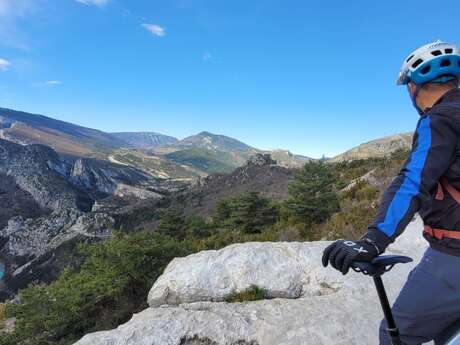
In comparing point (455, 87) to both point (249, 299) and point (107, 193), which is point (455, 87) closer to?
point (249, 299)

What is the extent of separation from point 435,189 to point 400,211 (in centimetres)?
30


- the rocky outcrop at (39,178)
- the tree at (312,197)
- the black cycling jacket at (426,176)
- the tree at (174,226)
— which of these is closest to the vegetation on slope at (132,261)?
the tree at (312,197)

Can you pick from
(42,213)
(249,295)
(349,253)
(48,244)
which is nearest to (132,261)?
(249,295)

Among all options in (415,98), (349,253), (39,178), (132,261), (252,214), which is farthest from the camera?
(39,178)

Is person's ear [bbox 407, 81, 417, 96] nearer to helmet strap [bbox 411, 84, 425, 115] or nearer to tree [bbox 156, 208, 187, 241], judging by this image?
helmet strap [bbox 411, 84, 425, 115]

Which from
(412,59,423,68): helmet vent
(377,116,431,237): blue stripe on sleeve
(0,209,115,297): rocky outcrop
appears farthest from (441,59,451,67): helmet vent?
(0,209,115,297): rocky outcrop

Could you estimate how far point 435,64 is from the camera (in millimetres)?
2326

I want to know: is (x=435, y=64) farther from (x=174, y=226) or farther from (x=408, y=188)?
(x=174, y=226)

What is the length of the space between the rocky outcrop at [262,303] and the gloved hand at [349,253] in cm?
341

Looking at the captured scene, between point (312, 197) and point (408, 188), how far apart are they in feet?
51.1

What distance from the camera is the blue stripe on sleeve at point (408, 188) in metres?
2.06

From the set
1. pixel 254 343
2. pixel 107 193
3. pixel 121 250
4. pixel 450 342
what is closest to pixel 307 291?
pixel 254 343

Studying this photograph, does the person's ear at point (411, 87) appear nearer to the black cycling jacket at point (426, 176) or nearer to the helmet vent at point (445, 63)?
the helmet vent at point (445, 63)

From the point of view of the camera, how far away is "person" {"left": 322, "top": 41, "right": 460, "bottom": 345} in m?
2.06
